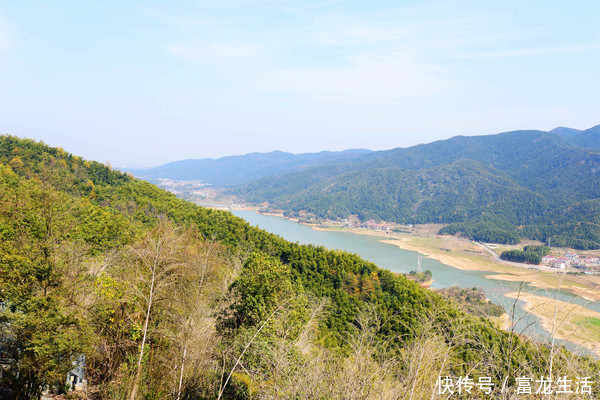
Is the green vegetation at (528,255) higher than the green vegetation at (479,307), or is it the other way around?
the green vegetation at (479,307)

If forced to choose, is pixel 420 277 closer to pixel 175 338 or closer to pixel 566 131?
pixel 175 338

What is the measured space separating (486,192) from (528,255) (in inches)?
1927

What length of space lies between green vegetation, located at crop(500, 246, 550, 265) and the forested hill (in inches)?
162

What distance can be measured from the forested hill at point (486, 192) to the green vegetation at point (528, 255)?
13.5 feet

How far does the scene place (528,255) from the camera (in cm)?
4038

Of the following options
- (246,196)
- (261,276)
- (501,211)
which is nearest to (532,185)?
(501,211)

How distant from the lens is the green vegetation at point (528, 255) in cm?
3975

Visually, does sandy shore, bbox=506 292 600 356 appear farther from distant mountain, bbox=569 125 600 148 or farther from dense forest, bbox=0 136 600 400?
distant mountain, bbox=569 125 600 148

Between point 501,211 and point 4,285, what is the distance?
8121 centimetres

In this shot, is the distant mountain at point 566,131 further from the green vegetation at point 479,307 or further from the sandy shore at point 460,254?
the green vegetation at point 479,307

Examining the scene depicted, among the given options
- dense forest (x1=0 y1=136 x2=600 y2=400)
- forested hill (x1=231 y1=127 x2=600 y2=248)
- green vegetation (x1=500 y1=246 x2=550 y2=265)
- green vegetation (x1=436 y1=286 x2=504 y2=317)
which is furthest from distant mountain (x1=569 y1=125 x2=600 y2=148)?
dense forest (x1=0 y1=136 x2=600 y2=400)

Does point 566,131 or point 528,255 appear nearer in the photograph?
point 528,255

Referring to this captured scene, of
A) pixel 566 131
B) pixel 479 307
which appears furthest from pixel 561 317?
pixel 566 131

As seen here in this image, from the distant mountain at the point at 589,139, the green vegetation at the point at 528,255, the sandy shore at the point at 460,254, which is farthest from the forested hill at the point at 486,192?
the sandy shore at the point at 460,254
